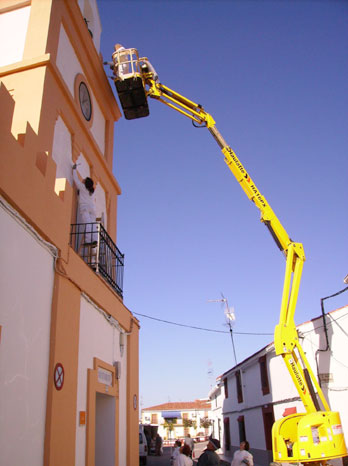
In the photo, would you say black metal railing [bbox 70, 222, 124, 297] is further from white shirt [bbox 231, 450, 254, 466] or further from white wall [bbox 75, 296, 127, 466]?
white shirt [bbox 231, 450, 254, 466]

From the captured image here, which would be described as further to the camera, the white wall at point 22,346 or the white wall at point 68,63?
the white wall at point 68,63

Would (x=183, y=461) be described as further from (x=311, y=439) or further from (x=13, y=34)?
(x=13, y=34)

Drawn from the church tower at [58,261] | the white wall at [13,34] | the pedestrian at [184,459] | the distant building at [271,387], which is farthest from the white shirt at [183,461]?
the white wall at [13,34]

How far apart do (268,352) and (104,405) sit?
11.1m

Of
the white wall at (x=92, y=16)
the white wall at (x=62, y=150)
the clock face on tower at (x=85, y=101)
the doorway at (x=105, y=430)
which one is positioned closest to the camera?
the white wall at (x=62, y=150)

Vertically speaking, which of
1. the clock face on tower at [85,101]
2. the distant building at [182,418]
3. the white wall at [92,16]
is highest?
the white wall at [92,16]

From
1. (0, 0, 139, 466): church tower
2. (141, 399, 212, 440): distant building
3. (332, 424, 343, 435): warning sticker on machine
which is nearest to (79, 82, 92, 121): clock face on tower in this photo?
(0, 0, 139, 466): church tower

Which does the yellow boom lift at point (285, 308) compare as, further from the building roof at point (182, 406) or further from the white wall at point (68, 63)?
the building roof at point (182, 406)

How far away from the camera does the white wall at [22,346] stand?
4547mm

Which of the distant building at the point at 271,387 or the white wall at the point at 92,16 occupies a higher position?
the white wall at the point at 92,16

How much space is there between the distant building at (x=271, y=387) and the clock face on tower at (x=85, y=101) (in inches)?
367

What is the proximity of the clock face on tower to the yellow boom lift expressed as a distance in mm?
1659

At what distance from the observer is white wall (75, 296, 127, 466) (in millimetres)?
6448

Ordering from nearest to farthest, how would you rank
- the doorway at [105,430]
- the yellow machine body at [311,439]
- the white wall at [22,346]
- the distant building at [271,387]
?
the white wall at [22,346], the doorway at [105,430], the yellow machine body at [311,439], the distant building at [271,387]
